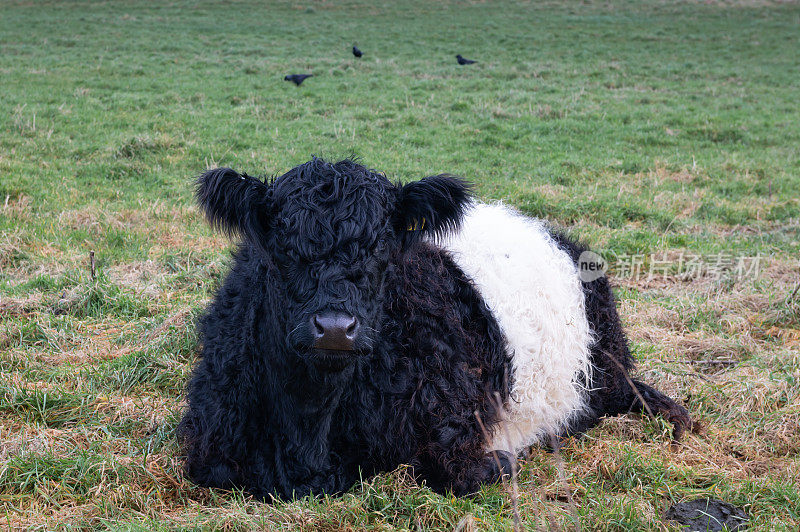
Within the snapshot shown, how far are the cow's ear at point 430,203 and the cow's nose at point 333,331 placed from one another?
84cm

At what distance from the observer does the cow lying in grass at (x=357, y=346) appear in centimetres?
333

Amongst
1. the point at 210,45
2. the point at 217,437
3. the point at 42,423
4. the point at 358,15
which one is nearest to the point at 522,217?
the point at 217,437

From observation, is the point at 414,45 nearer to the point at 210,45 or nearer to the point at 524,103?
the point at 210,45

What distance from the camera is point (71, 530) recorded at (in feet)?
11.0

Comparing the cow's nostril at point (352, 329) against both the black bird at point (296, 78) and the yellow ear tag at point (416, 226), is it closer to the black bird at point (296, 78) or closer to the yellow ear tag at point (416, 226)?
the yellow ear tag at point (416, 226)

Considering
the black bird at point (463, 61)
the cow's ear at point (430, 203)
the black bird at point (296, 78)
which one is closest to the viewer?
the cow's ear at point (430, 203)

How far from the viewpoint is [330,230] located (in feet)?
10.9

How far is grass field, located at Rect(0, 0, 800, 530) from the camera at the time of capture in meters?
3.78

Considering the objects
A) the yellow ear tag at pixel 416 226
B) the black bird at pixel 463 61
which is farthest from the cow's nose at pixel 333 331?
the black bird at pixel 463 61

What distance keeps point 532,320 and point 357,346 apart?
1820 mm

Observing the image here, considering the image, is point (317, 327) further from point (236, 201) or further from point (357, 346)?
point (236, 201)

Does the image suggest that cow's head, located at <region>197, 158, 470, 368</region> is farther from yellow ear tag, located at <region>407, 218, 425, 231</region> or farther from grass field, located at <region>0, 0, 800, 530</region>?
grass field, located at <region>0, 0, 800, 530</region>

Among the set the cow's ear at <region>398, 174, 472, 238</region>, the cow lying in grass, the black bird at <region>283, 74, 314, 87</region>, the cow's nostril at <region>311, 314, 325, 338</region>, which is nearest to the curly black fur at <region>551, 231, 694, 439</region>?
the cow lying in grass

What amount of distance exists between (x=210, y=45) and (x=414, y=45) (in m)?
7.81
